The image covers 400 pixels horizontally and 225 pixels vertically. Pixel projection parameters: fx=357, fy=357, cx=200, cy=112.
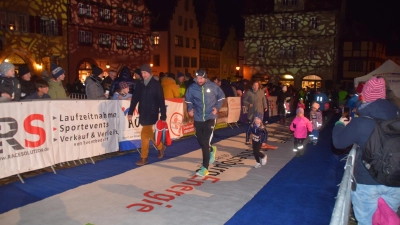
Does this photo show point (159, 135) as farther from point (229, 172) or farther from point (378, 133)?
point (378, 133)

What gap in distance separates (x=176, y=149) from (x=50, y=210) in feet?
18.2

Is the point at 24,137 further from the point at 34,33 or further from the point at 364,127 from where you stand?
the point at 34,33

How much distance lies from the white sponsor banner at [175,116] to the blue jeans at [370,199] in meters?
7.94

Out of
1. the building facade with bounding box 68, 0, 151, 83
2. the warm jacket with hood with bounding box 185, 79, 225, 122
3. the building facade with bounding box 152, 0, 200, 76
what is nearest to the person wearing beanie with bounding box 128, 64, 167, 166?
the warm jacket with hood with bounding box 185, 79, 225, 122

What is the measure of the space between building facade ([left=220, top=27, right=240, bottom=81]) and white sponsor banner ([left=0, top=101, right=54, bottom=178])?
51163mm

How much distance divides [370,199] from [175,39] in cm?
4363

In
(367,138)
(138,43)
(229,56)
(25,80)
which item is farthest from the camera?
(229,56)

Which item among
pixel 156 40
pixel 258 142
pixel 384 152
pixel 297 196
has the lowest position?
pixel 297 196

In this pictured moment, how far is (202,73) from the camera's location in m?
7.71

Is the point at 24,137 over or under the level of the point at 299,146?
over

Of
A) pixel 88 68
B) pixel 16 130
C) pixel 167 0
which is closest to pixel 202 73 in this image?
pixel 16 130

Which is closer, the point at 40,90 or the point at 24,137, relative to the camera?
the point at 24,137

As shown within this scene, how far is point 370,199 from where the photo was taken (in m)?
4.03

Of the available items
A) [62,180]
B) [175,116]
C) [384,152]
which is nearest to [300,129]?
[175,116]
